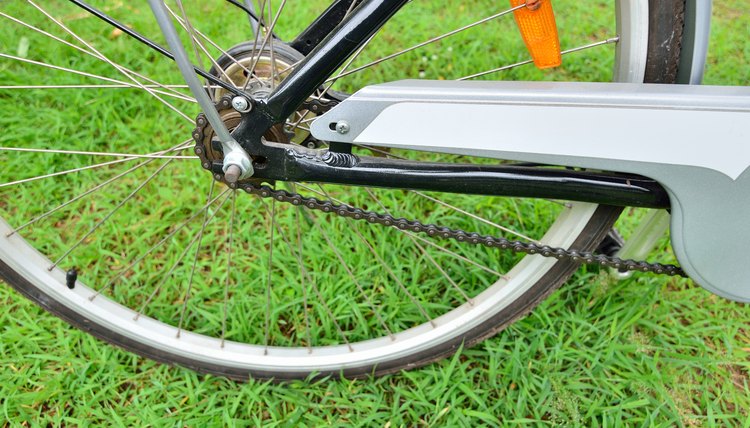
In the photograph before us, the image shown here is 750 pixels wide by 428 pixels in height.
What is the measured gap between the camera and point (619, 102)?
0.97m

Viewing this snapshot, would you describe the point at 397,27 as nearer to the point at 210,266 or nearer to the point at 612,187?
the point at 210,266

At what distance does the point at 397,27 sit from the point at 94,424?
6.19ft

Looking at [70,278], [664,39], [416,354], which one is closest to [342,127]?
[664,39]

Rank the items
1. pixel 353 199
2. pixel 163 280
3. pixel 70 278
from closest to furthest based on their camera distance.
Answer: pixel 70 278 → pixel 163 280 → pixel 353 199

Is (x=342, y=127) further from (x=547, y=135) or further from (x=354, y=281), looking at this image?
(x=354, y=281)

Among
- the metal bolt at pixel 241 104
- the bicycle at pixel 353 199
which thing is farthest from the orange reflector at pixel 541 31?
the metal bolt at pixel 241 104

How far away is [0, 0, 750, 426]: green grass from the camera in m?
1.51

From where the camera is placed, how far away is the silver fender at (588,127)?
3.18ft

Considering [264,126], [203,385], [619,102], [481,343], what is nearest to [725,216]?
[619,102]

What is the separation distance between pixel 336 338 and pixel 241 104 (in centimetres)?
81

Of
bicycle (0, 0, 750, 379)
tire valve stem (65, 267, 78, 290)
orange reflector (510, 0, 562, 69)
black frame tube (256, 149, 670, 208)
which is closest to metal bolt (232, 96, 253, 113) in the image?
bicycle (0, 0, 750, 379)

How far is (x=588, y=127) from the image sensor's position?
100cm

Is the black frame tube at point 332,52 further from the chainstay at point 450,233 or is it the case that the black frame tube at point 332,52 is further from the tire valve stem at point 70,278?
the tire valve stem at point 70,278

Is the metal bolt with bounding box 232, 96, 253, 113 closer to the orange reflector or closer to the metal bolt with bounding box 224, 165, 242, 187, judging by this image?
the metal bolt with bounding box 224, 165, 242, 187
